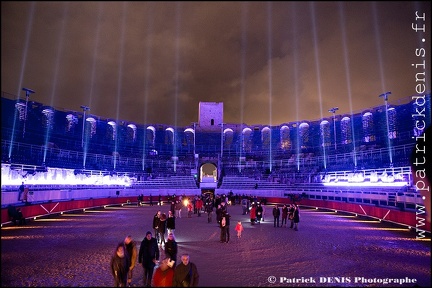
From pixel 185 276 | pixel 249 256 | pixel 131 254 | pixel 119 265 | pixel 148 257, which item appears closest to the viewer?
pixel 185 276

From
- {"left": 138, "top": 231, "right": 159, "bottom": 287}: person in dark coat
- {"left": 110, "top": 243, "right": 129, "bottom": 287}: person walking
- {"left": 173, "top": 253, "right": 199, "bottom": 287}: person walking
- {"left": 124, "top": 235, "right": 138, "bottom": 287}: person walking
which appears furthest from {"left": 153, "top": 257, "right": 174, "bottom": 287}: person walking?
{"left": 138, "top": 231, "right": 159, "bottom": 287}: person in dark coat

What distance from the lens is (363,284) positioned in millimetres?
7727

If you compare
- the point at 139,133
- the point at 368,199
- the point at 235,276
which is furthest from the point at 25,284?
the point at 139,133

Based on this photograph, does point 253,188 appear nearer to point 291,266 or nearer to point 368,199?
point 368,199

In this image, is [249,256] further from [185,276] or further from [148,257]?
[185,276]

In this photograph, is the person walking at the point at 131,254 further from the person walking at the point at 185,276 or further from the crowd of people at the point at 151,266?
the person walking at the point at 185,276

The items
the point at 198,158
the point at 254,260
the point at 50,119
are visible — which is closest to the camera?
the point at 254,260

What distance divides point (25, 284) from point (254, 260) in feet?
22.4

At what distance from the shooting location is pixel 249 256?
34.1 feet

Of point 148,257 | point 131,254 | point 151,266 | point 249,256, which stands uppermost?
point 131,254

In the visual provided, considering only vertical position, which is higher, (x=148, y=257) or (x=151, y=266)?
(x=148, y=257)

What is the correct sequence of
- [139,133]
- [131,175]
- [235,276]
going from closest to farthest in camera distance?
[235,276] → [131,175] → [139,133]

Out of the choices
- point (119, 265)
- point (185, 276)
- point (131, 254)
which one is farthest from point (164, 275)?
point (131, 254)

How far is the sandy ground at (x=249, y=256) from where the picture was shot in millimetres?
7906
